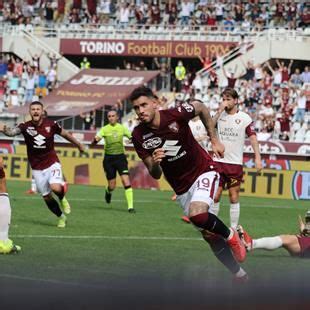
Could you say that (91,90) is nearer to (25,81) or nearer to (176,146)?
(25,81)

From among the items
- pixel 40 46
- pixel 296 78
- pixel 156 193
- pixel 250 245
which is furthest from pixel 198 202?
pixel 40 46

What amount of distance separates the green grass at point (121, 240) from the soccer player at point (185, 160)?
301 millimetres

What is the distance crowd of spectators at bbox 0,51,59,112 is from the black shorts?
22.7 metres

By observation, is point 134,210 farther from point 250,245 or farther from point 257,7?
point 257,7

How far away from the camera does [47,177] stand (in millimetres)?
15133

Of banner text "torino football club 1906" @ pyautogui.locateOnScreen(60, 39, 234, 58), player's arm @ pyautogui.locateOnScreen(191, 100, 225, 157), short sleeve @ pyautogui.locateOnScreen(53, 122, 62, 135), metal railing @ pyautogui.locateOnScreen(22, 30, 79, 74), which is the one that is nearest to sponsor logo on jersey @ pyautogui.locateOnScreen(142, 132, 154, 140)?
player's arm @ pyautogui.locateOnScreen(191, 100, 225, 157)

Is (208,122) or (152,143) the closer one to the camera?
(152,143)

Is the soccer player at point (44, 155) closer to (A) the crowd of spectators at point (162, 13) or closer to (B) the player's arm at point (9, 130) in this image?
(B) the player's arm at point (9, 130)

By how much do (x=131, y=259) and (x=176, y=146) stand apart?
2.12 meters

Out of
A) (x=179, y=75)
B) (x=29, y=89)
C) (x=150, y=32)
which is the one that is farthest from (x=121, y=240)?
(x=150, y=32)

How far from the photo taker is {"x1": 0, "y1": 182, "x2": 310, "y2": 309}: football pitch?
9.35 feet

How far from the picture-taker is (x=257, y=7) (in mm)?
43094

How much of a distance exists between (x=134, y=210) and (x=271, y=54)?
888 inches

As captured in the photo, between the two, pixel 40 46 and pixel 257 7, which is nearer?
pixel 257 7
